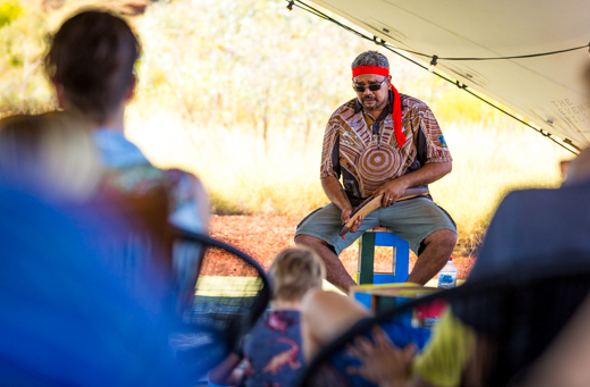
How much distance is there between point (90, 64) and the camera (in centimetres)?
111

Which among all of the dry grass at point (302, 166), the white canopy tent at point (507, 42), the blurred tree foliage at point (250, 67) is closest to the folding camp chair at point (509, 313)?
the white canopy tent at point (507, 42)

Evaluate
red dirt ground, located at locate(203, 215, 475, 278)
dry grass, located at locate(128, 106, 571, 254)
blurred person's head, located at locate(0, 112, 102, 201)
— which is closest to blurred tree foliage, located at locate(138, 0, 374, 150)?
dry grass, located at locate(128, 106, 571, 254)

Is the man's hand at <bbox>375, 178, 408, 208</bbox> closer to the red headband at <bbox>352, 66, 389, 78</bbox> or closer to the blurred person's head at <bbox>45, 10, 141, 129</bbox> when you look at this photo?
the red headband at <bbox>352, 66, 389, 78</bbox>

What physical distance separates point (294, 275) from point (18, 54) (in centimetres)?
1170

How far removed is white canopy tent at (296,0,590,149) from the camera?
2850 millimetres

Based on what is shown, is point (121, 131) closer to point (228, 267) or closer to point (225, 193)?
point (228, 267)

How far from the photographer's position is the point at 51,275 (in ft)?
3.15

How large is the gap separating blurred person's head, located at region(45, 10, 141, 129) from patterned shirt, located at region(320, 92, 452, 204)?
271cm

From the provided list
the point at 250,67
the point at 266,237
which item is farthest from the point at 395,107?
the point at 250,67

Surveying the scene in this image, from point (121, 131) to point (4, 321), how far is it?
375mm

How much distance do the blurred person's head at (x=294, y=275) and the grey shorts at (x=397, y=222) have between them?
1847 mm

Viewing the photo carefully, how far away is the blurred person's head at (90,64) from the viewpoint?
→ 3.64 feet

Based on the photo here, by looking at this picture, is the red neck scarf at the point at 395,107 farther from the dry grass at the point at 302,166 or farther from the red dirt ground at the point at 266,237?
the dry grass at the point at 302,166

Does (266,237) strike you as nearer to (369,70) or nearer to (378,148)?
(378,148)
